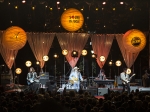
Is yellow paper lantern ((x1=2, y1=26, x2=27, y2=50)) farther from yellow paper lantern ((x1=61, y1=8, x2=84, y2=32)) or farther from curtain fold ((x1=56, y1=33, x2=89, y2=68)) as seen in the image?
curtain fold ((x1=56, y1=33, x2=89, y2=68))

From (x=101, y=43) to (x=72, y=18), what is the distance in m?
9.43

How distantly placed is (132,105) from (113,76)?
610 inches

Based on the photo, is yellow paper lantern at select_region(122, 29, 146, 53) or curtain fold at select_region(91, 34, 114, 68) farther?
curtain fold at select_region(91, 34, 114, 68)

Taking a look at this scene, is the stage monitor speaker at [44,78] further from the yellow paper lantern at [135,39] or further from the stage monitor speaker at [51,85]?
the yellow paper lantern at [135,39]

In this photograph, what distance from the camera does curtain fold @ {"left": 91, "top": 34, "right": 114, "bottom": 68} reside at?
20562 mm

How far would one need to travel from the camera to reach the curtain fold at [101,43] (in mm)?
20562

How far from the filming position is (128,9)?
2208 centimetres

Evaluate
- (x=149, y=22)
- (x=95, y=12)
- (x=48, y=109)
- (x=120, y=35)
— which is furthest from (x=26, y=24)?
(x=48, y=109)

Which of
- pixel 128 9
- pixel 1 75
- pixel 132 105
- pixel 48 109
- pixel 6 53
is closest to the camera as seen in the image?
pixel 48 109

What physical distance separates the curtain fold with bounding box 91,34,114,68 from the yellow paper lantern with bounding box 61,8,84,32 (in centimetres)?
871

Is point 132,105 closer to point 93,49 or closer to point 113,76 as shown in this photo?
point 93,49

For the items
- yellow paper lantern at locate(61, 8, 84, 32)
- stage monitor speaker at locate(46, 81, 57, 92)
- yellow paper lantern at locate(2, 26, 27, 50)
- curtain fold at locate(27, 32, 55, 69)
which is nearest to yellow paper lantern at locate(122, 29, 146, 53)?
yellow paper lantern at locate(61, 8, 84, 32)

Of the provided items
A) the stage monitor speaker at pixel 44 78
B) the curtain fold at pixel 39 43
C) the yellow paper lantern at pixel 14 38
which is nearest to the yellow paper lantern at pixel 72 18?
the yellow paper lantern at pixel 14 38

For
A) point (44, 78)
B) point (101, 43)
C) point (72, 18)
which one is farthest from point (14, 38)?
point (101, 43)
